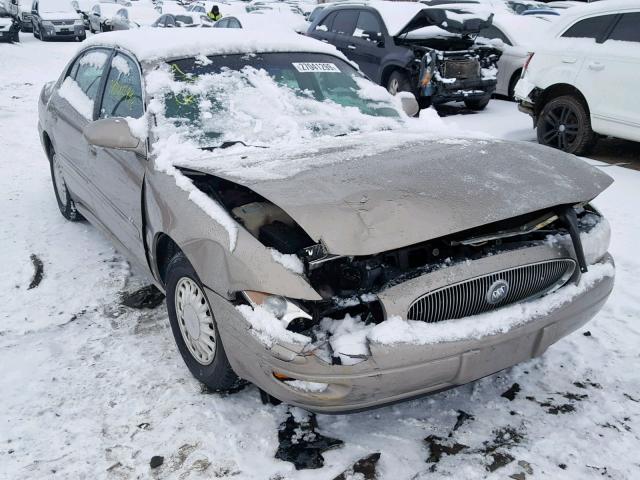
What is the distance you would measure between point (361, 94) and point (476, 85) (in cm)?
561

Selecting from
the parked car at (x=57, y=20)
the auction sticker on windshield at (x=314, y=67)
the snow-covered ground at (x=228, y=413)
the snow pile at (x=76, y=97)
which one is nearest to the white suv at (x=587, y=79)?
the snow-covered ground at (x=228, y=413)

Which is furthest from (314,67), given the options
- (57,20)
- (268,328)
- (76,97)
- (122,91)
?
(57,20)

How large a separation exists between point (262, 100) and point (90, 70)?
1688mm

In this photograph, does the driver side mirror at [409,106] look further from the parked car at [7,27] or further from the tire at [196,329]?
the parked car at [7,27]

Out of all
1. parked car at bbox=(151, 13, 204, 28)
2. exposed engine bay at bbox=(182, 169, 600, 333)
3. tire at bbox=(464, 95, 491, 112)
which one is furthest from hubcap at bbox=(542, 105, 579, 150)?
parked car at bbox=(151, 13, 204, 28)

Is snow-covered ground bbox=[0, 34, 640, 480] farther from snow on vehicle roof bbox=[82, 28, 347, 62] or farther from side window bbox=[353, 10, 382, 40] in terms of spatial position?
side window bbox=[353, 10, 382, 40]

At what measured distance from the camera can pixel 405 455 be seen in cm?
255

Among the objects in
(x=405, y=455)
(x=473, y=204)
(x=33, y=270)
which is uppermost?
(x=473, y=204)

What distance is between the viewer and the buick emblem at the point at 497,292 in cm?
248

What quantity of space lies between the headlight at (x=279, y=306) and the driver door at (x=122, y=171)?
122cm

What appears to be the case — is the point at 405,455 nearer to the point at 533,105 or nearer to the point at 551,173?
the point at 551,173

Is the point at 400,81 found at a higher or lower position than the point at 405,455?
higher

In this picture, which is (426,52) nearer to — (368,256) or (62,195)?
(62,195)

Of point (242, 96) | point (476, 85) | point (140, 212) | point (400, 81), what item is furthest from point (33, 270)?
point (476, 85)
